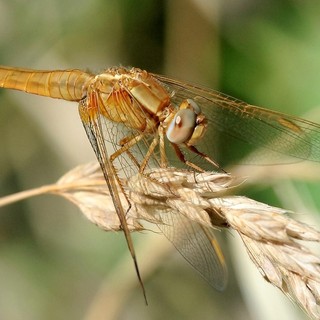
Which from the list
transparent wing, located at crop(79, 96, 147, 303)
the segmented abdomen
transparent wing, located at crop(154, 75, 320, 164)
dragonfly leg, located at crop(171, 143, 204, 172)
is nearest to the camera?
transparent wing, located at crop(79, 96, 147, 303)

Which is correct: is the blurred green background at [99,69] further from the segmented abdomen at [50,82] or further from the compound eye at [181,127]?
the compound eye at [181,127]

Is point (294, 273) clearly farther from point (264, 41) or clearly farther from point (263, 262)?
point (264, 41)

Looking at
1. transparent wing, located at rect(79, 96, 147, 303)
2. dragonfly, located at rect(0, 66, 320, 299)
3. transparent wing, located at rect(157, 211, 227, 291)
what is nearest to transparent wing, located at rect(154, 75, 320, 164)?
dragonfly, located at rect(0, 66, 320, 299)

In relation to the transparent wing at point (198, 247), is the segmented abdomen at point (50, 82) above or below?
above

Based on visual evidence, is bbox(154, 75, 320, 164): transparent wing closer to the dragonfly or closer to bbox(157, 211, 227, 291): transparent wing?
the dragonfly

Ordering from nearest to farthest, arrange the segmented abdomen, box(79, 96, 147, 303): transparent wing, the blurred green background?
1. box(79, 96, 147, 303): transparent wing
2. the segmented abdomen
3. the blurred green background

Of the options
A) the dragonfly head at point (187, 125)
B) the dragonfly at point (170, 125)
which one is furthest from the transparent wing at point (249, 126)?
the dragonfly head at point (187, 125)
